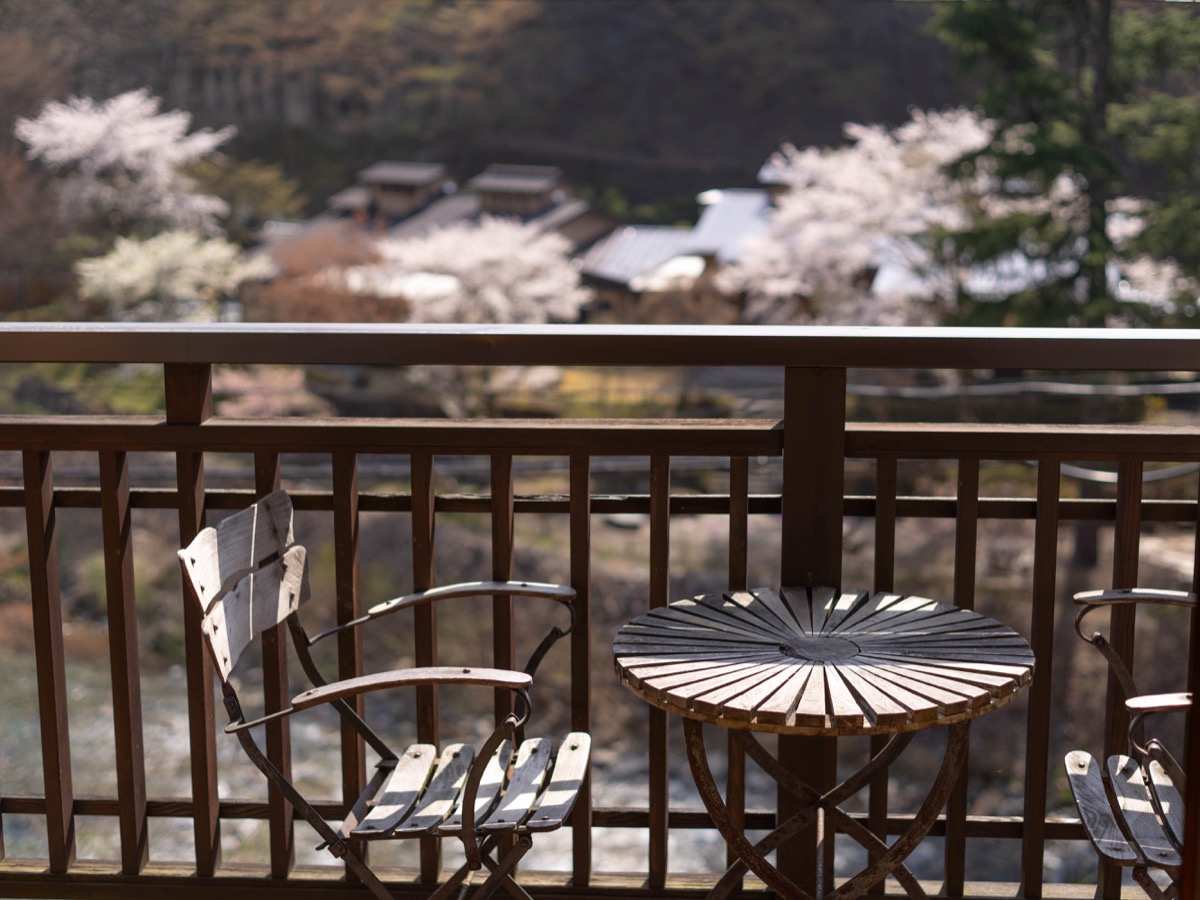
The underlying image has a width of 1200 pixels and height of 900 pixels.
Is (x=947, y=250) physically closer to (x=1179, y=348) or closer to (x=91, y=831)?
(x=91, y=831)

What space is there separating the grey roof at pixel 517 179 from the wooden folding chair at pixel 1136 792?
19.2 m

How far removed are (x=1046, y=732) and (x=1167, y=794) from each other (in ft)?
1.03

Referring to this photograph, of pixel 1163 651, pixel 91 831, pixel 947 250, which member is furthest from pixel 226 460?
pixel 1163 651

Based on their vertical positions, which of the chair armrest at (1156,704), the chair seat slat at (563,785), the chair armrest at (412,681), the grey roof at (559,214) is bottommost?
the chair seat slat at (563,785)

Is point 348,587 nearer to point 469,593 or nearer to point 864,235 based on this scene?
point 469,593

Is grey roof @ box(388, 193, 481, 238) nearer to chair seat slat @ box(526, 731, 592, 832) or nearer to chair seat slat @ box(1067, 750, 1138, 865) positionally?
chair seat slat @ box(526, 731, 592, 832)

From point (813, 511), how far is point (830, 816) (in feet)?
1.63

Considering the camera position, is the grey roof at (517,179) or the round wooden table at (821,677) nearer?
the round wooden table at (821,677)

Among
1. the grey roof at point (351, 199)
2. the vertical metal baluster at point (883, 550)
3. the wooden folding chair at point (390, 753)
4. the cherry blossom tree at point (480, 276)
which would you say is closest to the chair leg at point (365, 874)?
the wooden folding chair at point (390, 753)

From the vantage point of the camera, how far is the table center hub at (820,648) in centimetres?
162

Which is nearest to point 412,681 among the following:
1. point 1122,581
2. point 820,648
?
point 820,648

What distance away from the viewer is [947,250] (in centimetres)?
1529

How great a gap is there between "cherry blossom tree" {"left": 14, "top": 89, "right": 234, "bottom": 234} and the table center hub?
60.5ft

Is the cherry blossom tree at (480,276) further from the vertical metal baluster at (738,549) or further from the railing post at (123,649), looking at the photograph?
the vertical metal baluster at (738,549)
